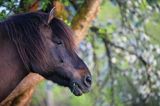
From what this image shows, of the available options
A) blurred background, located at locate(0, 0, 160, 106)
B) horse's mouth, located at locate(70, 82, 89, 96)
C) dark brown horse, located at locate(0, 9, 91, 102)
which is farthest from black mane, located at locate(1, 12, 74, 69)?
blurred background, located at locate(0, 0, 160, 106)

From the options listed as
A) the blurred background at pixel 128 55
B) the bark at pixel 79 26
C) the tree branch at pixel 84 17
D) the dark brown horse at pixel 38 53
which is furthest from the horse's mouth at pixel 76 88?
the blurred background at pixel 128 55

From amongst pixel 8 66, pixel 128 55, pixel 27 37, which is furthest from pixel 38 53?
pixel 128 55

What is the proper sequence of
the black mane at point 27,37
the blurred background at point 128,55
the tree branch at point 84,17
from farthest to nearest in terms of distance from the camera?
the blurred background at point 128,55
the tree branch at point 84,17
the black mane at point 27,37

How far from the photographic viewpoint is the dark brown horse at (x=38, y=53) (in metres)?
4.75

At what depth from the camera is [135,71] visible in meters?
9.48

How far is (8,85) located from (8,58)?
215 millimetres

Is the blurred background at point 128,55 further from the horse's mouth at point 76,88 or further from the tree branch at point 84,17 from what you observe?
the horse's mouth at point 76,88

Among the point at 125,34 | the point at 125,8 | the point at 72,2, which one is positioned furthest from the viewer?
the point at 125,34

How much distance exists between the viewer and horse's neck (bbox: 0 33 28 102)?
187 inches

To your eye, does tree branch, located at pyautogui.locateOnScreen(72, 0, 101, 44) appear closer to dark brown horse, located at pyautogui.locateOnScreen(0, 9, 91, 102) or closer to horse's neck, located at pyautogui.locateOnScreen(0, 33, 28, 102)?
dark brown horse, located at pyautogui.locateOnScreen(0, 9, 91, 102)

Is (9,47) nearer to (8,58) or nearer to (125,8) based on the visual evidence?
(8,58)

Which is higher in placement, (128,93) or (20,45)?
(20,45)

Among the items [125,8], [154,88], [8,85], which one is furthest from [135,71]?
[8,85]

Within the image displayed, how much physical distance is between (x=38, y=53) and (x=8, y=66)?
26cm
